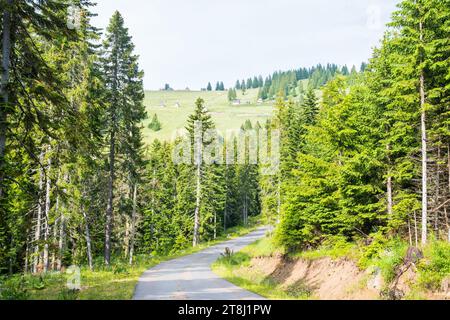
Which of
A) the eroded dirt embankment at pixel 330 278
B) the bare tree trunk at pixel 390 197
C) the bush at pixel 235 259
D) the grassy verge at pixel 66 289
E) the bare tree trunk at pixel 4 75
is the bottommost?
the bush at pixel 235 259

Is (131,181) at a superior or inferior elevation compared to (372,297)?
superior

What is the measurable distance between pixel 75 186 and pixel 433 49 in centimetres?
2123

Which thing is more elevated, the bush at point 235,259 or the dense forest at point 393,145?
the dense forest at point 393,145

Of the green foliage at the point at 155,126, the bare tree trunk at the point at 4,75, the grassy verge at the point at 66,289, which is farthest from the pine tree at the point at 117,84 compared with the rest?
the green foliage at the point at 155,126

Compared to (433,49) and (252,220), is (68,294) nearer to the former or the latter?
(433,49)

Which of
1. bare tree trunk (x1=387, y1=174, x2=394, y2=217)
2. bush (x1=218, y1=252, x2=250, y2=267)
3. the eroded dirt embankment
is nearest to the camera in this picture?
the eroded dirt embankment

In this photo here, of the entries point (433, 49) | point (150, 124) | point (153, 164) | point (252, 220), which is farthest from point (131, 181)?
point (150, 124)

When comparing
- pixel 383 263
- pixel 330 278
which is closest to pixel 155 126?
pixel 330 278

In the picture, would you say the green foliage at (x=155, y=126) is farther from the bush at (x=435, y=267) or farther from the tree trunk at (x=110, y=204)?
the bush at (x=435, y=267)

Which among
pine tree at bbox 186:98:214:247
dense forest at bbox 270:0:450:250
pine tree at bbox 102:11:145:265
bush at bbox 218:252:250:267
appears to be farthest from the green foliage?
dense forest at bbox 270:0:450:250

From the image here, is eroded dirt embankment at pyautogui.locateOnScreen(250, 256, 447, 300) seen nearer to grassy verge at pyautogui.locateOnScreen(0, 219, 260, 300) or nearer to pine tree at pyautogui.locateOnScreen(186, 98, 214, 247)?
grassy verge at pyautogui.locateOnScreen(0, 219, 260, 300)

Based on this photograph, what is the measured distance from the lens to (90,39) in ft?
85.2

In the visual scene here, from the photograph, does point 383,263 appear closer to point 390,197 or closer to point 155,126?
point 390,197
